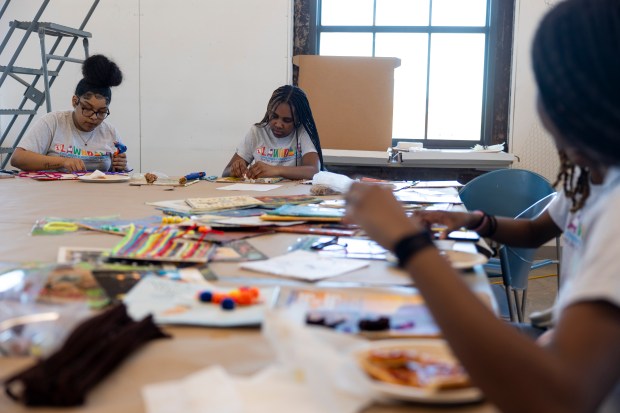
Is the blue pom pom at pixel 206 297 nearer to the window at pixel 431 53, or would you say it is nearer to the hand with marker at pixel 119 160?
the hand with marker at pixel 119 160

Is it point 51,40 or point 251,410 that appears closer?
point 251,410

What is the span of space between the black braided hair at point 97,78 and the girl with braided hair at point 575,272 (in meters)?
2.65

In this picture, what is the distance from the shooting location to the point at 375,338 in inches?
31.7

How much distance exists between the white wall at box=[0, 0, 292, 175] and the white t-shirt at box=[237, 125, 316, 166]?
39.0 inches

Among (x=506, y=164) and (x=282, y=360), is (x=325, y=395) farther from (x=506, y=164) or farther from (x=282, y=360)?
(x=506, y=164)

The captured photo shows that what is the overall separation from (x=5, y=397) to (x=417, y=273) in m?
0.43

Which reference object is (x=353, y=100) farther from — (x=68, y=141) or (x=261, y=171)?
(x=68, y=141)

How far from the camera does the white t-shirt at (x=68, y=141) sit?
3143 millimetres

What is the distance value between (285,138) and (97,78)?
99cm

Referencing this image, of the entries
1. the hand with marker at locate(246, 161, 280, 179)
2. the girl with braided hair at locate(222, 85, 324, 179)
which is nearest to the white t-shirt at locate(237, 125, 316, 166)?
the girl with braided hair at locate(222, 85, 324, 179)

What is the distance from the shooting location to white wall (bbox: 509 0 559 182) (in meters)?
4.21

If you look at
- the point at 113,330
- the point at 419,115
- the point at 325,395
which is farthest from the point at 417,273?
the point at 419,115

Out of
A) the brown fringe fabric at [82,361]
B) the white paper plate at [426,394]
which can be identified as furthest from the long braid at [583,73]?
the brown fringe fabric at [82,361]

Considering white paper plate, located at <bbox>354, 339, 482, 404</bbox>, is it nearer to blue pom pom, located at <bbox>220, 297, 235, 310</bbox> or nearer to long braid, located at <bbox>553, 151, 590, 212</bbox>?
blue pom pom, located at <bbox>220, 297, 235, 310</bbox>
